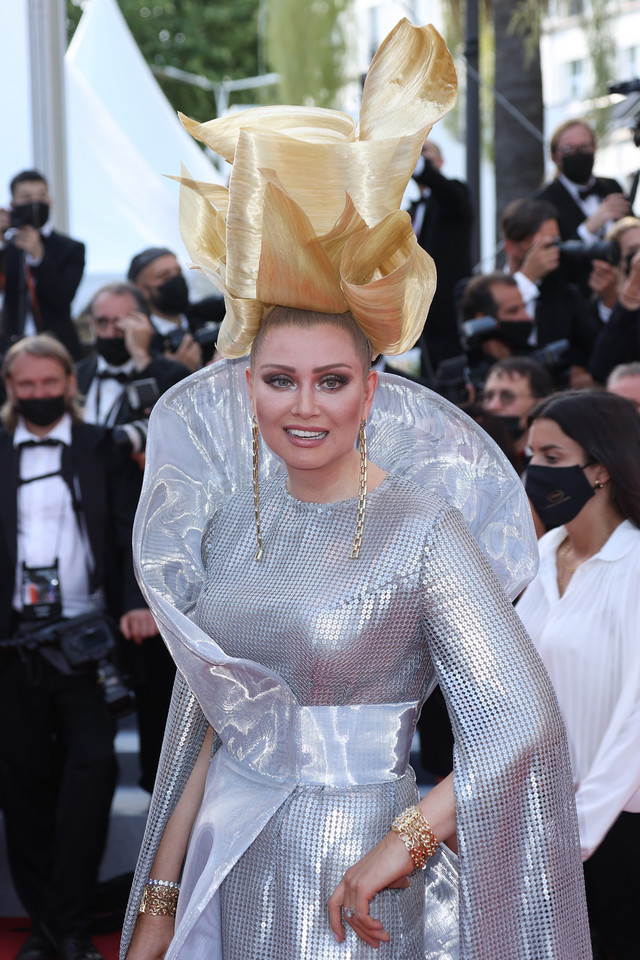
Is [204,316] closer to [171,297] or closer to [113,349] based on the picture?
[171,297]

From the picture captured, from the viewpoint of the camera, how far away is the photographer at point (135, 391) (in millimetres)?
4496

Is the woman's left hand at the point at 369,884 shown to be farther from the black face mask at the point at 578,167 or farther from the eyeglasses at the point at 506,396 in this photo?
the black face mask at the point at 578,167

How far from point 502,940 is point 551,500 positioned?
159cm

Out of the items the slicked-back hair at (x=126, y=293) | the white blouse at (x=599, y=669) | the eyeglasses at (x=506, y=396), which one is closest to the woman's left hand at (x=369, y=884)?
the white blouse at (x=599, y=669)

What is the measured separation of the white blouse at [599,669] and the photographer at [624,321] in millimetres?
1949

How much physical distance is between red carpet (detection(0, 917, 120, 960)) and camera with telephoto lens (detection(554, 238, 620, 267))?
340cm

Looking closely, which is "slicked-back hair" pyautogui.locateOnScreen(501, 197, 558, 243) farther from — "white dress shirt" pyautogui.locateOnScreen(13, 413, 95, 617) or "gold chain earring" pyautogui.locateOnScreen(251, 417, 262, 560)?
"gold chain earring" pyautogui.locateOnScreen(251, 417, 262, 560)

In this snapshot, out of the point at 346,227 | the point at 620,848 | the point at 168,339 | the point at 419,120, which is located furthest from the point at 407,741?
the point at 168,339

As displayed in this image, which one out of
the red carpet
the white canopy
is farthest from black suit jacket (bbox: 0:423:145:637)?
the white canopy

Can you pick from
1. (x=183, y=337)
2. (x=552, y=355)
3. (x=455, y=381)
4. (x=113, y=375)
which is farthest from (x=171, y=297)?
(x=552, y=355)

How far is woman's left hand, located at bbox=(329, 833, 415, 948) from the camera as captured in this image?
1.75 metres

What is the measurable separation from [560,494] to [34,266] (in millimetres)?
3909

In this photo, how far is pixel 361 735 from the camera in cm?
191

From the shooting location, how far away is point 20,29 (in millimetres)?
8312
